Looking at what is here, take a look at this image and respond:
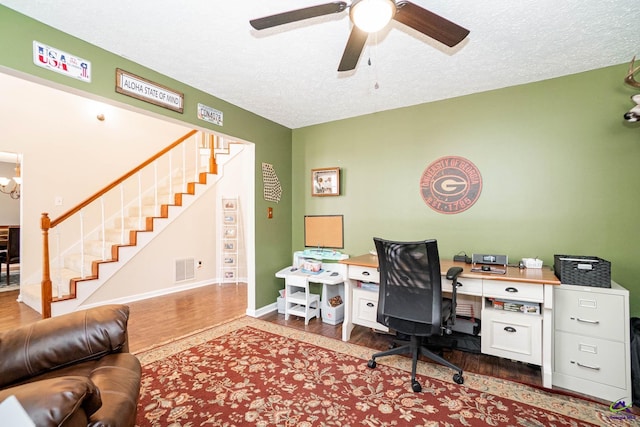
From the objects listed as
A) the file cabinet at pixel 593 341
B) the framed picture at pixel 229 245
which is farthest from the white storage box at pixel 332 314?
the framed picture at pixel 229 245

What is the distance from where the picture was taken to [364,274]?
285 centimetres

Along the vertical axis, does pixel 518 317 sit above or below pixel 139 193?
below

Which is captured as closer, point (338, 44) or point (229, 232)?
point (338, 44)

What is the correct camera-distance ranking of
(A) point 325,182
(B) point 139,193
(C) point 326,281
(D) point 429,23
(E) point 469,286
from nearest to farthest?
(D) point 429,23 → (E) point 469,286 → (C) point 326,281 → (A) point 325,182 → (B) point 139,193

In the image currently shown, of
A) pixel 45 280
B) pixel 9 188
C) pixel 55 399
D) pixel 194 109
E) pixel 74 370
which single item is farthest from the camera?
pixel 9 188

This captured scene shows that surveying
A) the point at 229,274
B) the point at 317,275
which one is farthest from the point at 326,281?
the point at 229,274

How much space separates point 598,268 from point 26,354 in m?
3.43

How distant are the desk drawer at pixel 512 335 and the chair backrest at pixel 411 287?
1.87 feet

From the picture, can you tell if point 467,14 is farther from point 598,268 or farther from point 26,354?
point 26,354

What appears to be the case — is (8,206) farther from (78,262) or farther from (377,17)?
(377,17)

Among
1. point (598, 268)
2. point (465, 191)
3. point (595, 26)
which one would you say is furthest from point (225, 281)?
point (595, 26)

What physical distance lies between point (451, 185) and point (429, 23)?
190cm

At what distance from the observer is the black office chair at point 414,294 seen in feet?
6.86

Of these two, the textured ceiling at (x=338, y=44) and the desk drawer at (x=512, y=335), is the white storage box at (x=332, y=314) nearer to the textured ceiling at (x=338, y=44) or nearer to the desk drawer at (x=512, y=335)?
the desk drawer at (x=512, y=335)
